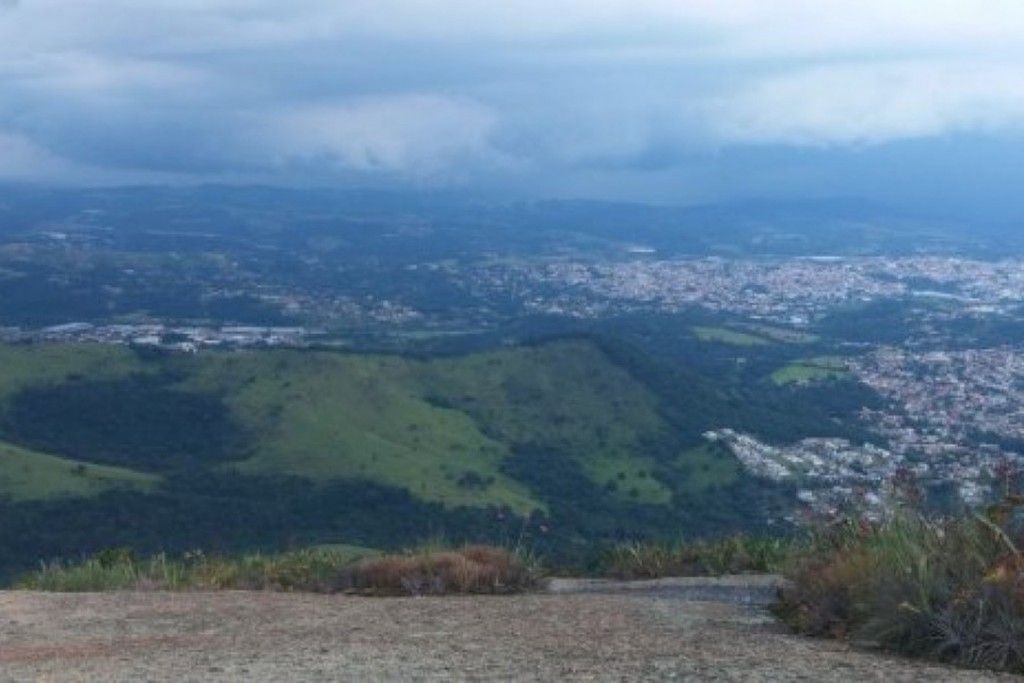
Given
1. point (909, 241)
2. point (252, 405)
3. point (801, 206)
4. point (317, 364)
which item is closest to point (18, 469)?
point (252, 405)

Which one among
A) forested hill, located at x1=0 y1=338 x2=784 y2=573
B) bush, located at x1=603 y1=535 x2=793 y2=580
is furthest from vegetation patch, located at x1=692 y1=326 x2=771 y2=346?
bush, located at x1=603 y1=535 x2=793 y2=580

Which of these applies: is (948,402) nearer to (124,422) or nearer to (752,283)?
(124,422)

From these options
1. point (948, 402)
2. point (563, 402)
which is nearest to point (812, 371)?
point (563, 402)

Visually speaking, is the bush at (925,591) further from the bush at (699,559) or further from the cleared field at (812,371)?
the cleared field at (812,371)

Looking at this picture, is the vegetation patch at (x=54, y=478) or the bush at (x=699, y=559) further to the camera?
the vegetation patch at (x=54, y=478)

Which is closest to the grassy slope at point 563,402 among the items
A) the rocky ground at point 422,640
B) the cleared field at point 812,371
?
the cleared field at point 812,371

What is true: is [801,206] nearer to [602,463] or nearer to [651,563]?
[602,463]
